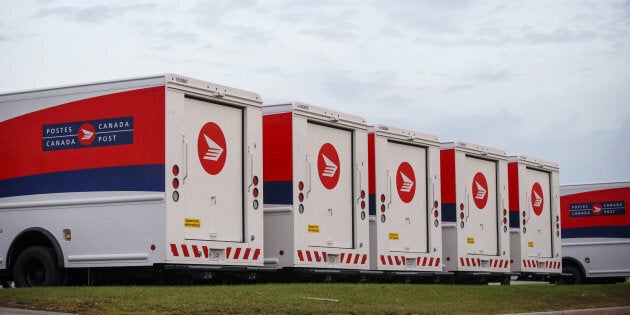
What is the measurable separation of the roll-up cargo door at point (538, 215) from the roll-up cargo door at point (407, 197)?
5144 millimetres

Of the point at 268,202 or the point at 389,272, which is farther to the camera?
the point at 389,272

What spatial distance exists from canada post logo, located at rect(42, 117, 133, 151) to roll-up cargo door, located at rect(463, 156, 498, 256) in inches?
408

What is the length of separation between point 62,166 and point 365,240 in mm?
6426

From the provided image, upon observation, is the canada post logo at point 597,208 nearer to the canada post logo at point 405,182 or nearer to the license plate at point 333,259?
the canada post logo at point 405,182

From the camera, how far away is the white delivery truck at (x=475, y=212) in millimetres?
24453

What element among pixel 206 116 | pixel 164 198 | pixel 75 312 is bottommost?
pixel 75 312

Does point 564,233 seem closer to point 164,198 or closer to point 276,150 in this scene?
point 276,150

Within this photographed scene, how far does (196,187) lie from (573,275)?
57.7 feet

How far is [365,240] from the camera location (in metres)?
21.0

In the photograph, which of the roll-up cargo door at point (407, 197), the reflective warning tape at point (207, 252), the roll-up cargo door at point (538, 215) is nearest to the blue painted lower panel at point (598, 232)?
the roll-up cargo door at point (538, 215)

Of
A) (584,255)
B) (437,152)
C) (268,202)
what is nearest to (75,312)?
(268,202)

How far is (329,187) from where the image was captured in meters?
20.2

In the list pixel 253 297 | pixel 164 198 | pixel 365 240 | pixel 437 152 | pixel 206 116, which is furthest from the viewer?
pixel 437 152

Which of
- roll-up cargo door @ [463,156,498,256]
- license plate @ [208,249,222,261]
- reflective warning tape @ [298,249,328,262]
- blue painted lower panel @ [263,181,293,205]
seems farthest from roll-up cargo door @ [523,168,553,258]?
license plate @ [208,249,222,261]
